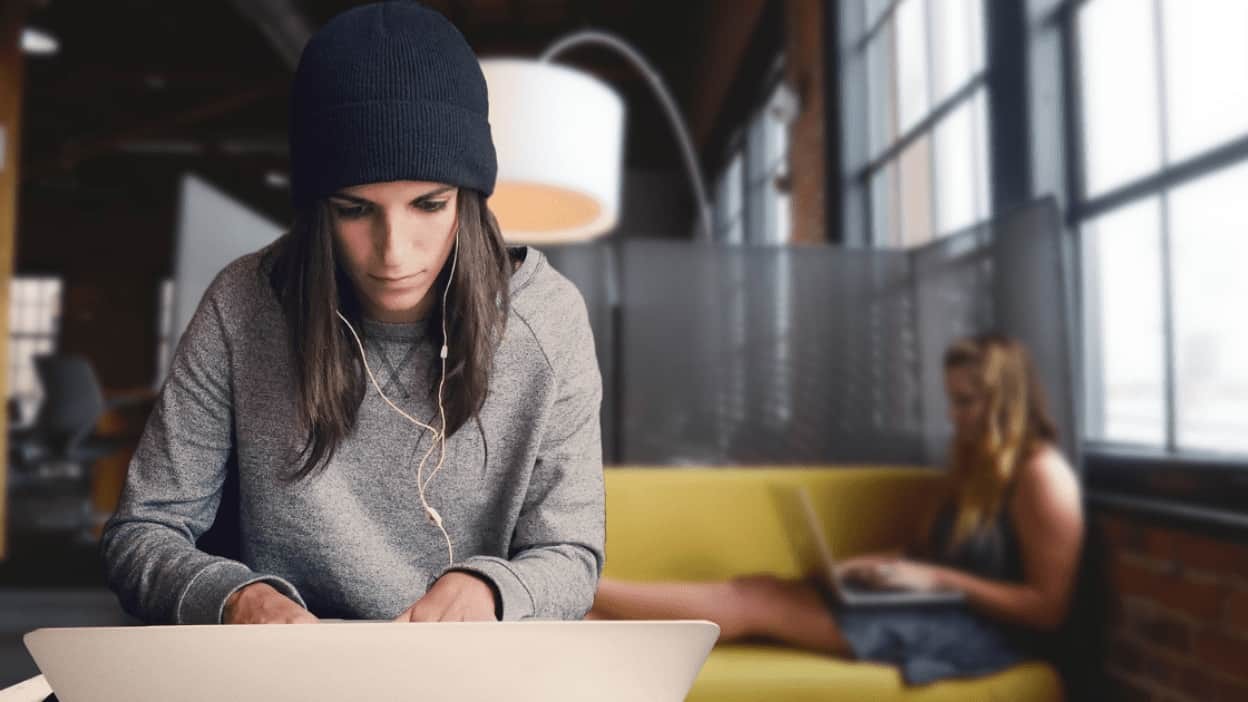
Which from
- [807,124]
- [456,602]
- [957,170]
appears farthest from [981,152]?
[456,602]

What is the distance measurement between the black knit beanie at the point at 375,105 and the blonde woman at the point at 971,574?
1.01m

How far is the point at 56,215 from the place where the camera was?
10.5 metres

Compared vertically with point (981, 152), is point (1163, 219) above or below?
below

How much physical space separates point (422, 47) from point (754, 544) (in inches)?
51.9

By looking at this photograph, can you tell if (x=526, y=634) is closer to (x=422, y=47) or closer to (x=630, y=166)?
(x=422, y=47)

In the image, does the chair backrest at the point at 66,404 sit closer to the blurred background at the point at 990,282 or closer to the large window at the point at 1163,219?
the blurred background at the point at 990,282

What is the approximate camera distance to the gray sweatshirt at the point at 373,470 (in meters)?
0.84

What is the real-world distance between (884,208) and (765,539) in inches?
69.6

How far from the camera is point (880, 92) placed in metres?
3.31

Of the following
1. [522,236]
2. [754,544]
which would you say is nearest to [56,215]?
[522,236]

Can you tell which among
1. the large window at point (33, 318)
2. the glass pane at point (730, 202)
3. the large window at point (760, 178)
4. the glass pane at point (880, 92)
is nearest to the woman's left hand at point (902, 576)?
the glass pane at point (880, 92)

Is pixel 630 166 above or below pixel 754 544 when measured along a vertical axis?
above

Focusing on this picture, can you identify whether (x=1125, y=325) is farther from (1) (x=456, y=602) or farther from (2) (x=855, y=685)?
(1) (x=456, y=602)

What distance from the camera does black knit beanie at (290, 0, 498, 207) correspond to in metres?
0.81
